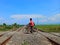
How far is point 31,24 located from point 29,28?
164cm

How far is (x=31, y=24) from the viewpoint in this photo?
23844 millimetres

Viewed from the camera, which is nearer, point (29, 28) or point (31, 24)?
point (31, 24)

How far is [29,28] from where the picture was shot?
25391mm
